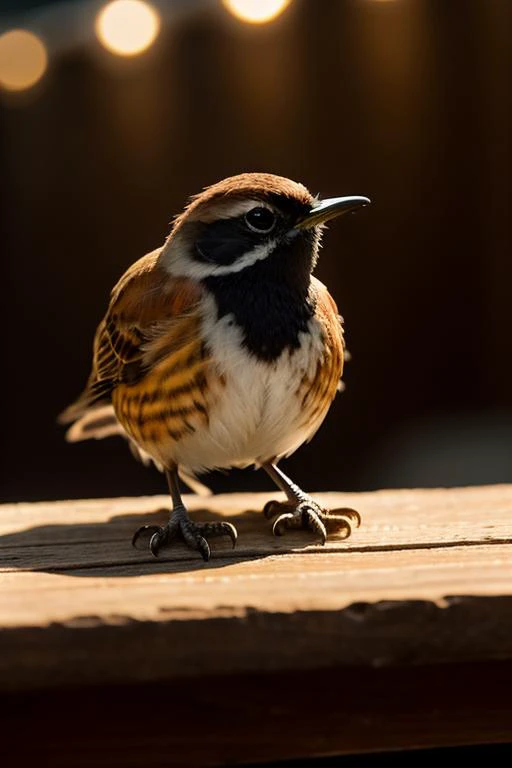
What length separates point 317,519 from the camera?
9.70 ft

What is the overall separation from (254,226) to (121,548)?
993 millimetres

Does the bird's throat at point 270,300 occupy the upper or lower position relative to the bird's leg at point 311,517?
upper

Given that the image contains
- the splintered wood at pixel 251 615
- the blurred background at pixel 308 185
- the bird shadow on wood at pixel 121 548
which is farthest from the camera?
the blurred background at pixel 308 185

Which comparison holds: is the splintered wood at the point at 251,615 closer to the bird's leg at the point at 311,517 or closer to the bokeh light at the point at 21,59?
the bird's leg at the point at 311,517

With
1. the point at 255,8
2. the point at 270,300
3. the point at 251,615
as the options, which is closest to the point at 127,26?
the point at 255,8

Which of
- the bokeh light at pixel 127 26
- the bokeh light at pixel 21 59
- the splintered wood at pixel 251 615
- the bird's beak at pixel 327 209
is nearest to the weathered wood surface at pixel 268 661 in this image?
the splintered wood at pixel 251 615

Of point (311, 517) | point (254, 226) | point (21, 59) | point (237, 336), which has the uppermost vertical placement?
point (21, 59)

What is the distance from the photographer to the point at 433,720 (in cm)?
197

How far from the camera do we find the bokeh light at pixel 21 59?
643cm

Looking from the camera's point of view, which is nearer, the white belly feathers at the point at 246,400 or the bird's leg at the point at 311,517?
the bird's leg at the point at 311,517

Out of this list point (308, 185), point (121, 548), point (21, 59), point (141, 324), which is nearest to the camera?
point (121, 548)

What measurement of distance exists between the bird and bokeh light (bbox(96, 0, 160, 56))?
3102 mm

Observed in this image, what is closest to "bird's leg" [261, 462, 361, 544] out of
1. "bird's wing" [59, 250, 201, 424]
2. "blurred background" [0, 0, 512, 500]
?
"bird's wing" [59, 250, 201, 424]

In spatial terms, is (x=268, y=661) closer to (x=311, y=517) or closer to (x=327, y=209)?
(x=311, y=517)
